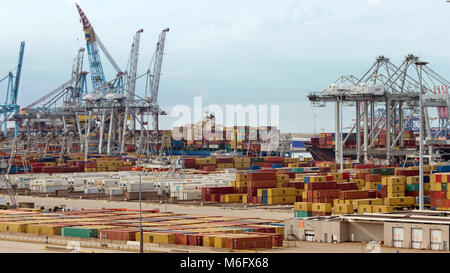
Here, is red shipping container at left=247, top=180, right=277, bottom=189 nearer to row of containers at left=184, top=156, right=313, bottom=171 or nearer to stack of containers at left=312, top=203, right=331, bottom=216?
stack of containers at left=312, top=203, right=331, bottom=216

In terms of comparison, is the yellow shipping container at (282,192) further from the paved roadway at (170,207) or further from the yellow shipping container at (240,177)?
the yellow shipping container at (240,177)

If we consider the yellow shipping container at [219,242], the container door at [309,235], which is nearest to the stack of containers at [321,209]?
the container door at [309,235]

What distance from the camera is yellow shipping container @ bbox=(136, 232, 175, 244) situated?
116ft

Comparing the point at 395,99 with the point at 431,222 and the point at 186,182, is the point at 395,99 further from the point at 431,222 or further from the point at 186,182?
the point at 431,222

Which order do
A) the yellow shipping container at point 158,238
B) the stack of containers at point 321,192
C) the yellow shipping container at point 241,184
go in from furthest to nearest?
the yellow shipping container at point 241,184 < the stack of containers at point 321,192 < the yellow shipping container at point 158,238

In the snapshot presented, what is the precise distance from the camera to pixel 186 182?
76500mm

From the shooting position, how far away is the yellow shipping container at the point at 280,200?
6450 centimetres

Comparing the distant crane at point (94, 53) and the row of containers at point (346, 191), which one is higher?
the distant crane at point (94, 53)

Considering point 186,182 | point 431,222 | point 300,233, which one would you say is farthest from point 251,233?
point 186,182

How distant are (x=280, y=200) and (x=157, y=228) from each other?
2687cm

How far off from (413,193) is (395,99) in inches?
1911

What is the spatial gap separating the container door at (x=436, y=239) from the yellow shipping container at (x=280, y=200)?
99.2ft

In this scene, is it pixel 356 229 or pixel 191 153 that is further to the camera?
pixel 191 153

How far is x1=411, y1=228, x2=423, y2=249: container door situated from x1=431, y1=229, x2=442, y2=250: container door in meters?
0.52
